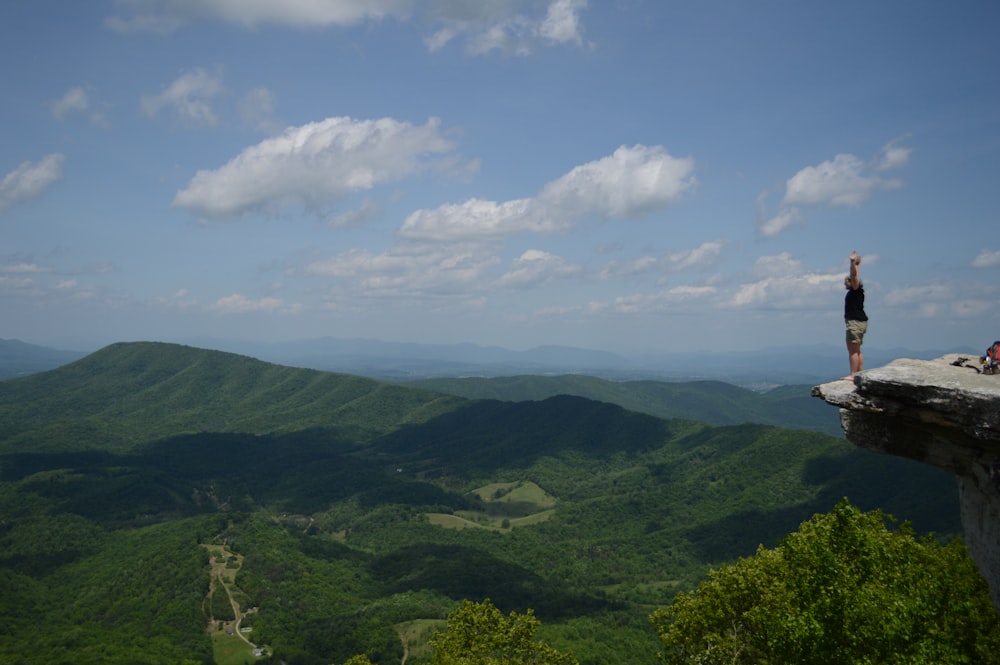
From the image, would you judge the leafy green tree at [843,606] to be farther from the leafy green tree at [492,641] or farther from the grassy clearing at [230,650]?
the grassy clearing at [230,650]

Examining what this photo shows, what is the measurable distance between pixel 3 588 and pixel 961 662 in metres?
169

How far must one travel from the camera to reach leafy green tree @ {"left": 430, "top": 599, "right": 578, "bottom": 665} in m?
29.5

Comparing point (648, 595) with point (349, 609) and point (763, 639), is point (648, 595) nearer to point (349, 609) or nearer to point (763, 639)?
point (349, 609)

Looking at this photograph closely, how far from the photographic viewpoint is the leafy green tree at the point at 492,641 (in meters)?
29.5

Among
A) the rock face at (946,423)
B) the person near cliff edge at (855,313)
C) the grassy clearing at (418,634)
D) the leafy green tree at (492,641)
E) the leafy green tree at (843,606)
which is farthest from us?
the grassy clearing at (418,634)

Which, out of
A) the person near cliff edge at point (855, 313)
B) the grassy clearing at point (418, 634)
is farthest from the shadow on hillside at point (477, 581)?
the person near cliff edge at point (855, 313)

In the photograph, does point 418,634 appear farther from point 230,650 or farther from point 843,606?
point 843,606

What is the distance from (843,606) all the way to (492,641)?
17.6 m

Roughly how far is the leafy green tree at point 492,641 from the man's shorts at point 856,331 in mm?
20731

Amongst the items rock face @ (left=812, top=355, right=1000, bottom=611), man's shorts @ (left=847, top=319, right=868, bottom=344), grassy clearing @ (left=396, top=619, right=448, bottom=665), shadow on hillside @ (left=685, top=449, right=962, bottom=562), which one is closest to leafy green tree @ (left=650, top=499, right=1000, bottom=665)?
rock face @ (left=812, top=355, right=1000, bottom=611)

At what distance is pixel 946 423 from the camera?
1413 centimetres

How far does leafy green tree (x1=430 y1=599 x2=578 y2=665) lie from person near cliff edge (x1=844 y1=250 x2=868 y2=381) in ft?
67.3

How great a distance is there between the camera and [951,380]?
13.9m

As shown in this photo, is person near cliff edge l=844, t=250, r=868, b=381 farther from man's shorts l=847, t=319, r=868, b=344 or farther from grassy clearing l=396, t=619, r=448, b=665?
grassy clearing l=396, t=619, r=448, b=665
